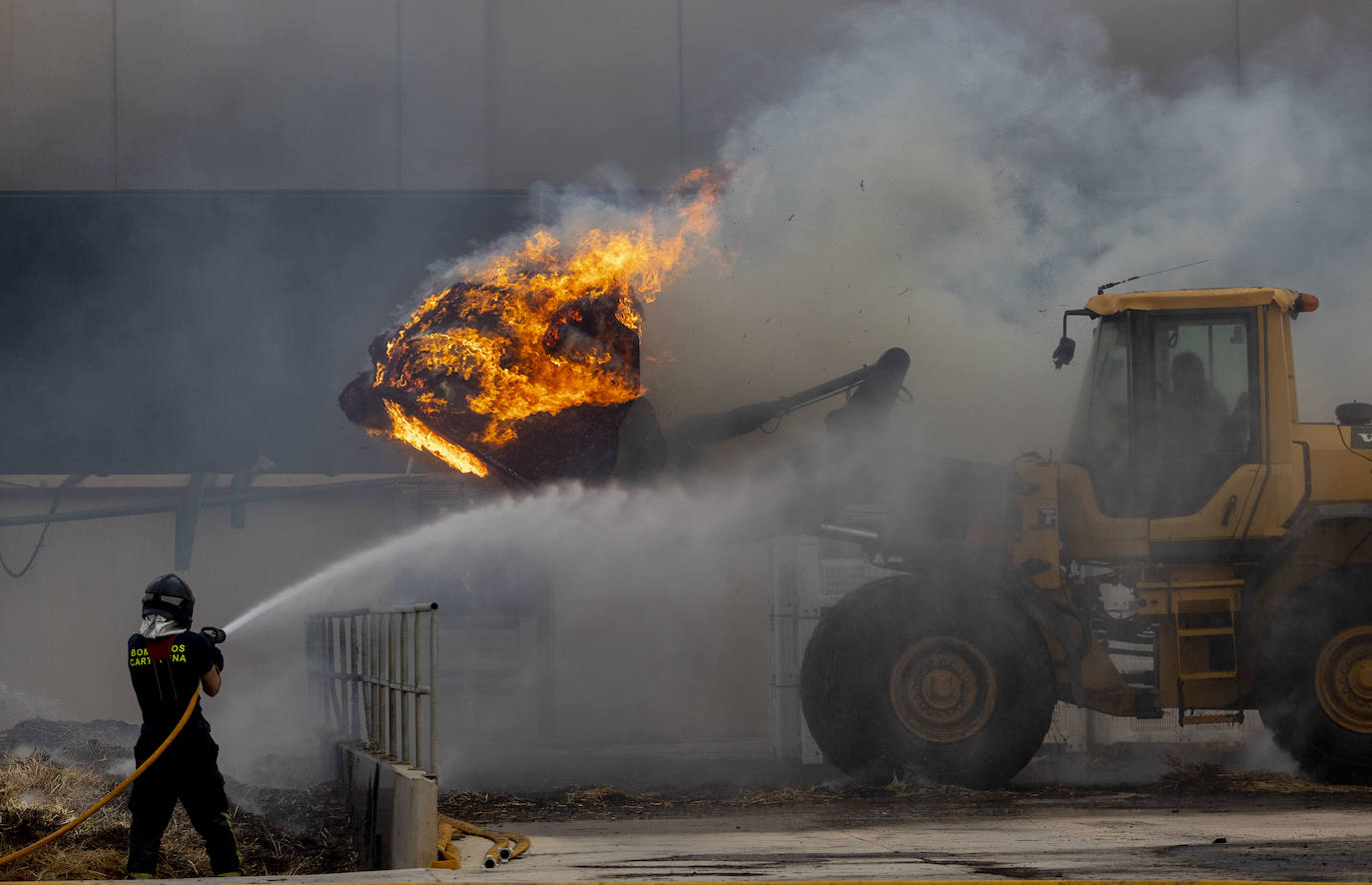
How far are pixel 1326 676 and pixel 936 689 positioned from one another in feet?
8.81

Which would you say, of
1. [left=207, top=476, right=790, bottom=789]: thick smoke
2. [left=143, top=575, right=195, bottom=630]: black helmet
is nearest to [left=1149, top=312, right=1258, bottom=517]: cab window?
[left=207, top=476, right=790, bottom=789]: thick smoke

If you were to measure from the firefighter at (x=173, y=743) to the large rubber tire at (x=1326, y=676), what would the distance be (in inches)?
271

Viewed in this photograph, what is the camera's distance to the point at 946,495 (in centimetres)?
1059

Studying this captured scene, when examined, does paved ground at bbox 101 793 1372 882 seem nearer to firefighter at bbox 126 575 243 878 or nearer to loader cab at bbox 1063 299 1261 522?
firefighter at bbox 126 575 243 878

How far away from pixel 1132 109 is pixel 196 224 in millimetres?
10569

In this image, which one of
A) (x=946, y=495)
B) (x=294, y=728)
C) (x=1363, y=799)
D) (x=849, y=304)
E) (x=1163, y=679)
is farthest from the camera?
(x=294, y=728)

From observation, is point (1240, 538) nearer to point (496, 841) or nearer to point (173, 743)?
point (496, 841)

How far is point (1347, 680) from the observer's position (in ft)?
32.1

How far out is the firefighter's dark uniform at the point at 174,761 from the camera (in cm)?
720

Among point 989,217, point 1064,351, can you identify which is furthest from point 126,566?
point 1064,351

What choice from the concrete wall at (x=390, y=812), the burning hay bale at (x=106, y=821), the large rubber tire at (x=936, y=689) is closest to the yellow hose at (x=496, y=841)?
the concrete wall at (x=390, y=812)

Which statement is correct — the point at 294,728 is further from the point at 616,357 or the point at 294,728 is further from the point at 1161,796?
the point at 1161,796

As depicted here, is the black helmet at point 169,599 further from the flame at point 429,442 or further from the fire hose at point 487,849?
the flame at point 429,442

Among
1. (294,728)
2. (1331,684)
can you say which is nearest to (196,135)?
(294,728)
